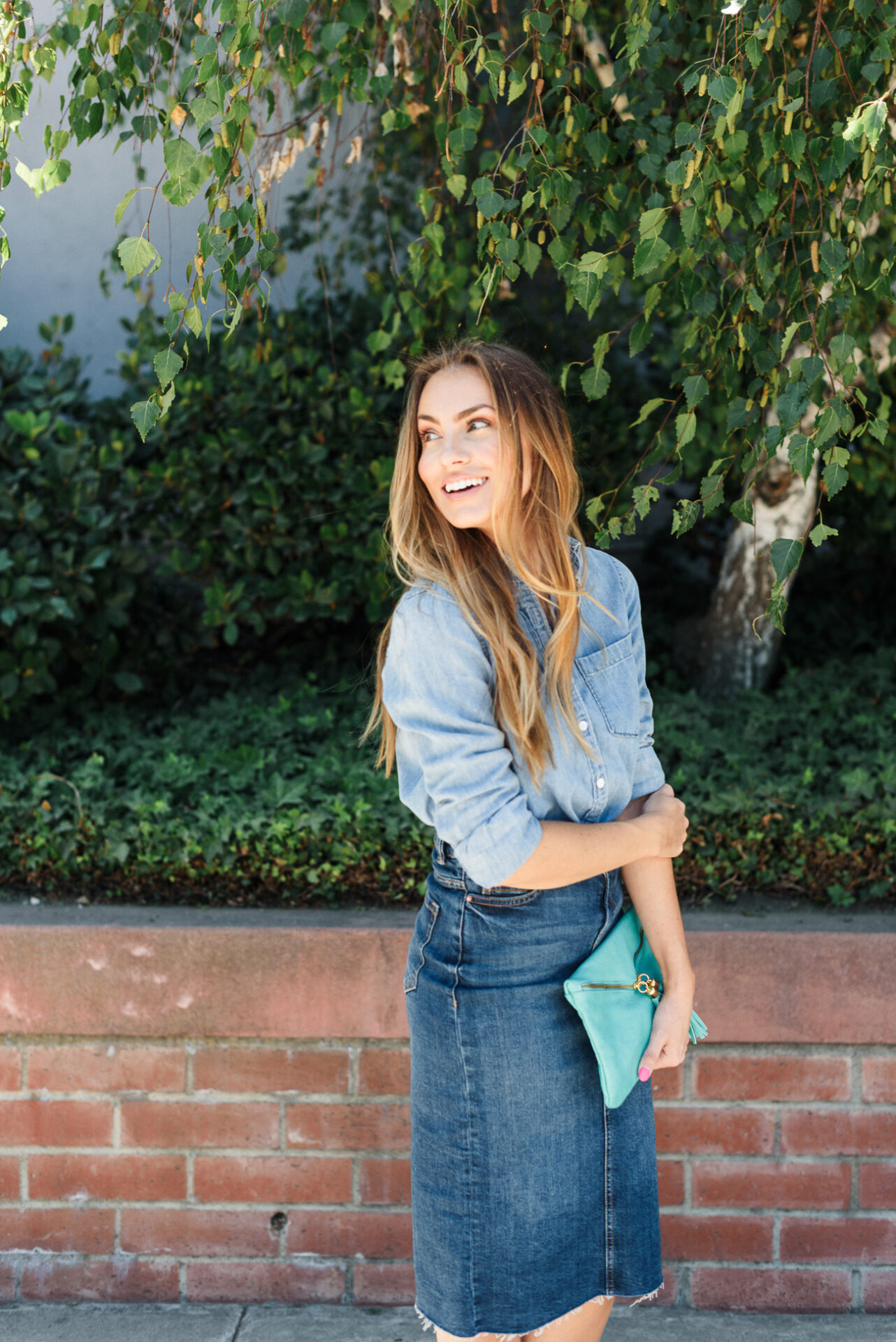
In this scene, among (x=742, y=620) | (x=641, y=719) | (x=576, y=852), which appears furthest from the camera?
(x=742, y=620)

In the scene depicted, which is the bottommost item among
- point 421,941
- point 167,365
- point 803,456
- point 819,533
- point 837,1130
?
point 837,1130

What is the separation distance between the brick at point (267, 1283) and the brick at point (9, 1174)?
425 millimetres

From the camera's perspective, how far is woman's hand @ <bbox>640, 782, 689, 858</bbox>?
162cm

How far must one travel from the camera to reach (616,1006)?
1.56 meters

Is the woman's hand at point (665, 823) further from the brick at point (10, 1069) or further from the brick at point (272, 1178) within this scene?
the brick at point (10, 1069)

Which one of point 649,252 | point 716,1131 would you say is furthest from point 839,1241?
point 649,252

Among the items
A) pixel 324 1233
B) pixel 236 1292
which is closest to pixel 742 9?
→ pixel 324 1233

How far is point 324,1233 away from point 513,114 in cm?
398

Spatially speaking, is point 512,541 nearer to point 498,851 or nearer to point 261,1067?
point 498,851

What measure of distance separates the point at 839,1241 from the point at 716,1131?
38 centimetres

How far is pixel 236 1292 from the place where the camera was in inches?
97.0

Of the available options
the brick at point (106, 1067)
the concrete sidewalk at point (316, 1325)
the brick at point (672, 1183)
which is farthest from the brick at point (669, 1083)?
the brick at point (106, 1067)

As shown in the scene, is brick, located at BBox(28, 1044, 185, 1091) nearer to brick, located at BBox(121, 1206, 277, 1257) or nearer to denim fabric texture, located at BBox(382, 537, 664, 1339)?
brick, located at BBox(121, 1206, 277, 1257)

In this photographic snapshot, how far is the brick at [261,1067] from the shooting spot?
240cm
